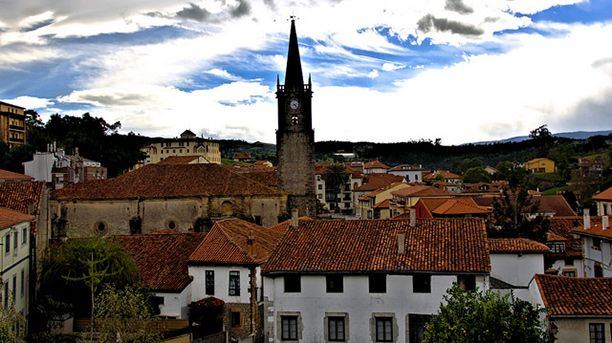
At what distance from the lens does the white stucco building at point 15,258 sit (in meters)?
27.4

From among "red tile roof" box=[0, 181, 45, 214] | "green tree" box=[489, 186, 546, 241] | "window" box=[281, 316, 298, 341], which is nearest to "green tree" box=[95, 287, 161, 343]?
"window" box=[281, 316, 298, 341]

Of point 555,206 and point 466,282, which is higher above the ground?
point 555,206

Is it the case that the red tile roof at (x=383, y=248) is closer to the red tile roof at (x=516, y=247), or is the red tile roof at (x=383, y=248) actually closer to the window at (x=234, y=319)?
the red tile roof at (x=516, y=247)

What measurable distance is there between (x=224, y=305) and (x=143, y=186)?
84.8 feet

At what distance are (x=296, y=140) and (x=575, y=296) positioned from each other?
39091mm

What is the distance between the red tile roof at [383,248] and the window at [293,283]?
1.51ft

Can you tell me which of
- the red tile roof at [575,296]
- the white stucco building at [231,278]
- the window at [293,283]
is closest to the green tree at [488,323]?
the red tile roof at [575,296]

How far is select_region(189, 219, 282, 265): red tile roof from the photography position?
34594 mm

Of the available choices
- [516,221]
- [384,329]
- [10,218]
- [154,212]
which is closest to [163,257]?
[10,218]

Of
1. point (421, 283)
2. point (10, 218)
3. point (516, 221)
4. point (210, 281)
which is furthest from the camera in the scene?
point (516, 221)

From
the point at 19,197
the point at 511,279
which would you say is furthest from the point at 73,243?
the point at 511,279

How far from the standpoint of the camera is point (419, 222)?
33844mm

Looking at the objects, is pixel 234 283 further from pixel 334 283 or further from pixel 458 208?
pixel 458 208

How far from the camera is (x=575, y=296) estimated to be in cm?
2602
